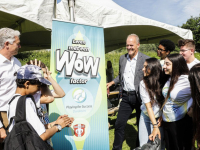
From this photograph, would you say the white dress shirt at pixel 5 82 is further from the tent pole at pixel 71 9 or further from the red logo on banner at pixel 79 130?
the tent pole at pixel 71 9

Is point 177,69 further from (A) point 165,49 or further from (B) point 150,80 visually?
(A) point 165,49

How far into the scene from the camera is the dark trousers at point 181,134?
5.81 ft

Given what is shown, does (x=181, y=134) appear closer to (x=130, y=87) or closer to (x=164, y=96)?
(x=164, y=96)

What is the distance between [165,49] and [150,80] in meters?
0.99

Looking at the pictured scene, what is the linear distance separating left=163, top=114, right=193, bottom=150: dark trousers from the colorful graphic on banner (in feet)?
3.56

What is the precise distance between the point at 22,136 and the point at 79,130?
1382mm

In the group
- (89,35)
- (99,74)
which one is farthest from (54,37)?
(99,74)

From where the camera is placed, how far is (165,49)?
9.43ft

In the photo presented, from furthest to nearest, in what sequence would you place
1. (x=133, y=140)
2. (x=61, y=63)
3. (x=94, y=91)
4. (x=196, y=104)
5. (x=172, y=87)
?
(x=133, y=140), (x=94, y=91), (x=61, y=63), (x=172, y=87), (x=196, y=104)

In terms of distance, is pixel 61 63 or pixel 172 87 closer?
pixel 172 87

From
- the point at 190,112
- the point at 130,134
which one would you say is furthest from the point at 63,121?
the point at 130,134

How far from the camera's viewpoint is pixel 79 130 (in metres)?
2.46

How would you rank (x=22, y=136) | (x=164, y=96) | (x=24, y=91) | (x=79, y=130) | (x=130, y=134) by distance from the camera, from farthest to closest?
(x=130, y=134), (x=79, y=130), (x=164, y=96), (x=24, y=91), (x=22, y=136)

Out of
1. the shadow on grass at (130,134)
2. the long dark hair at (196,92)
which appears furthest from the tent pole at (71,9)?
Result: the shadow on grass at (130,134)
